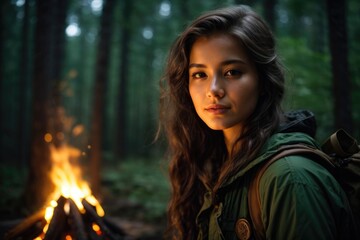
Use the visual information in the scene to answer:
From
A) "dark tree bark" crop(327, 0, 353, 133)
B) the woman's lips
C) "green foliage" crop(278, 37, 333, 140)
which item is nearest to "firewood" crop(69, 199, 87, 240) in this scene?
the woman's lips

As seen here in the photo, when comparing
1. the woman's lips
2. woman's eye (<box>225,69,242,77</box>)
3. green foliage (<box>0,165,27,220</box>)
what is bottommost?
green foliage (<box>0,165,27,220</box>)

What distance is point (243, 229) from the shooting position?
2.08m

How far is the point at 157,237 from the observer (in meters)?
7.84

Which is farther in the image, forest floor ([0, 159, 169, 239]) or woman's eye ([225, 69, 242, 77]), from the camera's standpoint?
forest floor ([0, 159, 169, 239])

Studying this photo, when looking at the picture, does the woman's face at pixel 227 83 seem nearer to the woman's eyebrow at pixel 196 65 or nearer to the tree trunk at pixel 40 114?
the woman's eyebrow at pixel 196 65

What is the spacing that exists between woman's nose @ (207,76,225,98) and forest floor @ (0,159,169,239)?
345cm

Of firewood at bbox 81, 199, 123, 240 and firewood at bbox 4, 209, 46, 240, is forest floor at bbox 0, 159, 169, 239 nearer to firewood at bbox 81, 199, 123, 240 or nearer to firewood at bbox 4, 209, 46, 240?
firewood at bbox 4, 209, 46, 240

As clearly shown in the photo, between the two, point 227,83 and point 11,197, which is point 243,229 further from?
point 11,197

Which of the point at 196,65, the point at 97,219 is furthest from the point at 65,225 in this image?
the point at 196,65

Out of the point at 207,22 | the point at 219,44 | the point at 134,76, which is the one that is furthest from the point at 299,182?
the point at 134,76

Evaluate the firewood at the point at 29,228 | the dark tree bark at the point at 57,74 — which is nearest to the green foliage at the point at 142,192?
the dark tree bark at the point at 57,74

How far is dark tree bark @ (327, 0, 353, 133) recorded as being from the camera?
523 centimetres

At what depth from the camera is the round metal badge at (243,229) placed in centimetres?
205

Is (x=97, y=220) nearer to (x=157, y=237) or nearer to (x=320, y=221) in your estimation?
(x=320, y=221)
